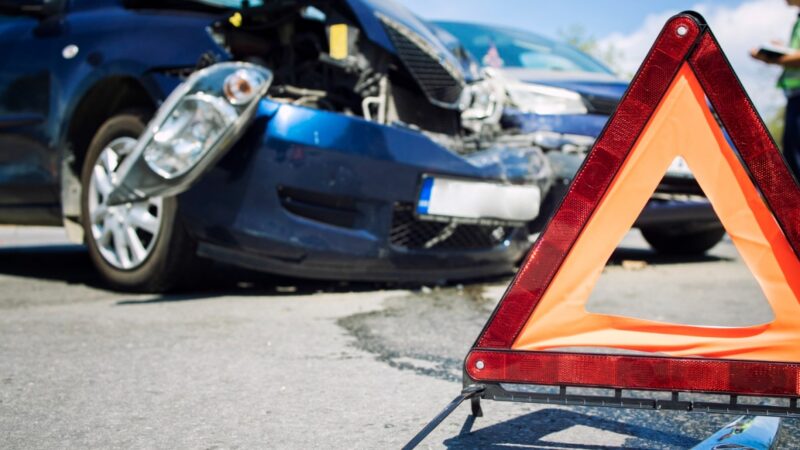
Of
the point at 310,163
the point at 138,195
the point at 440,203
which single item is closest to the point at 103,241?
the point at 138,195

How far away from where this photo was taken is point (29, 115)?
4.84 m

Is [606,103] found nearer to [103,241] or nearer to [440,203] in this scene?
[440,203]

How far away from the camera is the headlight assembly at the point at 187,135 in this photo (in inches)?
152

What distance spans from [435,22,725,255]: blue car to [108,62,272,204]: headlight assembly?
1930 millimetres

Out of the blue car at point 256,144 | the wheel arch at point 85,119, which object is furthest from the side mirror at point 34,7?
the wheel arch at point 85,119

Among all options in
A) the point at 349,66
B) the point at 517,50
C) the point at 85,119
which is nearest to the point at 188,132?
the point at 349,66

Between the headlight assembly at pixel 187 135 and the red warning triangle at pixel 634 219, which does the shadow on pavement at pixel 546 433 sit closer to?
the red warning triangle at pixel 634 219

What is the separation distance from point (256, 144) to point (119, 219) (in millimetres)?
847

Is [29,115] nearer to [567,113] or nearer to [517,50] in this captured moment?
[567,113]

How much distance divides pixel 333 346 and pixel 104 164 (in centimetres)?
182

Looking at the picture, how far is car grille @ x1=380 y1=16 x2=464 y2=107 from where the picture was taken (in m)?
4.71

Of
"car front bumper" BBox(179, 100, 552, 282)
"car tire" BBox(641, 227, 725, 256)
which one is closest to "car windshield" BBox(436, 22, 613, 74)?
"car tire" BBox(641, 227, 725, 256)

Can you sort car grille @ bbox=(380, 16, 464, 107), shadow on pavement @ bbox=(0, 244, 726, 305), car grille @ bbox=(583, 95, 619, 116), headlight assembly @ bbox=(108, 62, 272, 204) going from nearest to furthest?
headlight assembly @ bbox=(108, 62, 272, 204), shadow on pavement @ bbox=(0, 244, 726, 305), car grille @ bbox=(380, 16, 464, 107), car grille @ bbox=(583, 95, 619, 116)

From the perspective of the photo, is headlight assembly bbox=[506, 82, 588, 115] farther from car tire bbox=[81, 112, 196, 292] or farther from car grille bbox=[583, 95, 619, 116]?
car tire bbox=[81, 112, 196, 292]
